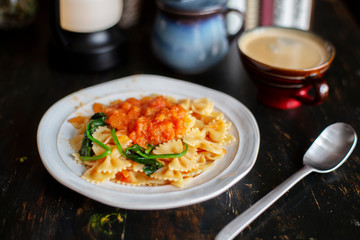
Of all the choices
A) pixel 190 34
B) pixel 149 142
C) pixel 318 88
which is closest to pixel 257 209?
pixel 149 142

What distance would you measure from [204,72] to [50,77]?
4.52ft

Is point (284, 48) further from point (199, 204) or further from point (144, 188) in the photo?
point (144, 188)

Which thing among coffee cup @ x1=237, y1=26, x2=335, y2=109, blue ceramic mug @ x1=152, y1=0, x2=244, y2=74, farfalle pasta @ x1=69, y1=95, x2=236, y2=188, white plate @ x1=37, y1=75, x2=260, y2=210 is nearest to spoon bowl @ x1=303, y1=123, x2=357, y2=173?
coffee cup @ x1=237, y1=26, x2=335, y2=109

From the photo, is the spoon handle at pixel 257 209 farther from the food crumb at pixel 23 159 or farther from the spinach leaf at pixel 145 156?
the food crumb at pixel 23 159

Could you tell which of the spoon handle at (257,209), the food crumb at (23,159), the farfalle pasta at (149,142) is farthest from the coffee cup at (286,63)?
the food crumb at (23,159)

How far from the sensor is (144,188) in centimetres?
206

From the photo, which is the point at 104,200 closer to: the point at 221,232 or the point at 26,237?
the point at 26,237

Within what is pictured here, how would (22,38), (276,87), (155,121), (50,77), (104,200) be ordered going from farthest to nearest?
(22,38) → (50,77) → (276,87) → (155,121) → (104,200)

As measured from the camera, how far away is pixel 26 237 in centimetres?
197

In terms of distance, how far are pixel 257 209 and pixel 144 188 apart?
0.61 m

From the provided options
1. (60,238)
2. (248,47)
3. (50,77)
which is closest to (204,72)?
(248,47)

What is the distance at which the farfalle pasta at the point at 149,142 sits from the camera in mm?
2186

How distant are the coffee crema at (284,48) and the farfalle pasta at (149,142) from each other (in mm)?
674

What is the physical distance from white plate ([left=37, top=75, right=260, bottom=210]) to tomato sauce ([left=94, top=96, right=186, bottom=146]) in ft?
0.78
